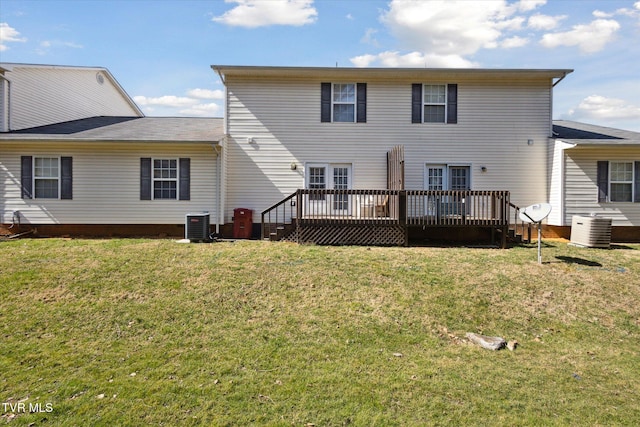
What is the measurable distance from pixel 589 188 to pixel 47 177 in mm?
17213

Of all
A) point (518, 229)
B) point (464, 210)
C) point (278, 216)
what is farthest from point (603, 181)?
point (278, 216)

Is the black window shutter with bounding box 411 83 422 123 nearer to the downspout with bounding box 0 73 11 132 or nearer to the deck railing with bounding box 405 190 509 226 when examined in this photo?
the deck railing with bounding box 405 190 509 226

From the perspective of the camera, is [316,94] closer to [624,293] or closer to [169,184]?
[169,184]

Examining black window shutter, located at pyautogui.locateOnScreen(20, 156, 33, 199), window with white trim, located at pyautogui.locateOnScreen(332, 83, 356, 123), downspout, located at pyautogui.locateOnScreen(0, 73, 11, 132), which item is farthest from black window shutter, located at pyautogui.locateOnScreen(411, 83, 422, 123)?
downspout, located at pyautogui.locateOnScreen(0, 73, 11, 132)

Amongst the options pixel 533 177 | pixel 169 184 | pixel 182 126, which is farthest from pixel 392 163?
pixel 182 126

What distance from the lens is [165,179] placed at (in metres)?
12.1

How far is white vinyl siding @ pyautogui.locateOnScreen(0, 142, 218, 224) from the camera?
11.8m

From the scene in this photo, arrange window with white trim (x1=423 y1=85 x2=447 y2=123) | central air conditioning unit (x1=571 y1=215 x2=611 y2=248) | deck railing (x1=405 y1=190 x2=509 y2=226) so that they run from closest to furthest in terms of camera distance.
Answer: deck railing (x1=405 y1=190 x2=509 y2=226) < central air conditioning unit (x1=571 y1=215 x2=611 y2=248) < window with white trim (x1=423 y1=85 x2=447 y2=123)

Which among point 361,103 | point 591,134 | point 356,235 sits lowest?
point 356,235

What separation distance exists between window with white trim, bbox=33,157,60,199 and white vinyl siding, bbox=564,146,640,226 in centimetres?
1619

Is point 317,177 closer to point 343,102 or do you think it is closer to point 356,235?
point 343,102

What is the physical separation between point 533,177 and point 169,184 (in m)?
12.1

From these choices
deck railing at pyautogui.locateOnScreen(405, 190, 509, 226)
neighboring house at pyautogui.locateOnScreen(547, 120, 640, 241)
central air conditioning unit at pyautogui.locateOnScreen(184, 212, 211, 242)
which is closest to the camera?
deck railing at pyautogui.locateOnScreen(405, 190, 509, 226)

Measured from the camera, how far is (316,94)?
41.5 ft
